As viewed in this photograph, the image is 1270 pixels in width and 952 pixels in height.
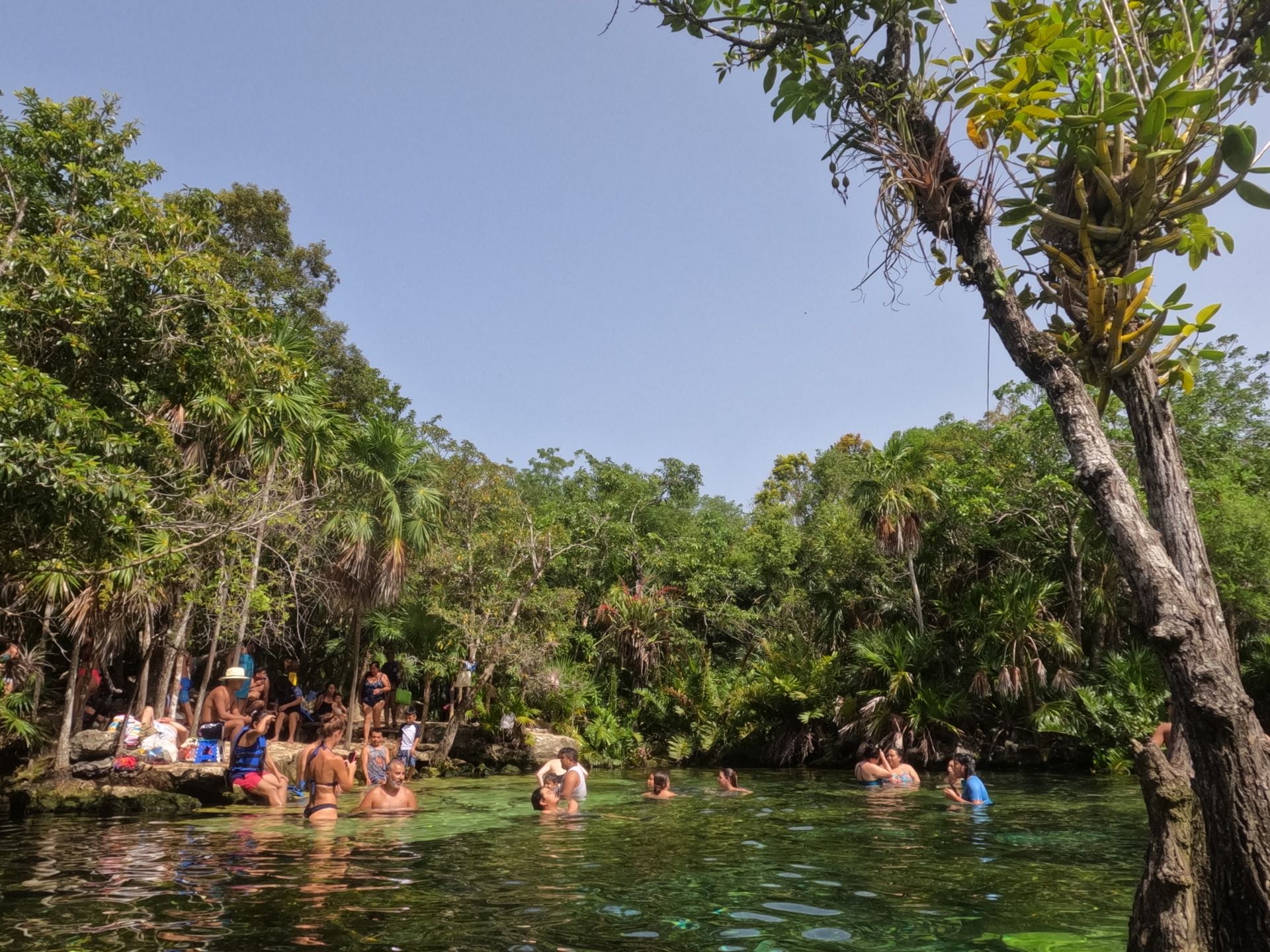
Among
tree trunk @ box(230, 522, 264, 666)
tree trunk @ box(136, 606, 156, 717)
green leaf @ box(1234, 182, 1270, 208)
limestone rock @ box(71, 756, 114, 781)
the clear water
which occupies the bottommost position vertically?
the clear water

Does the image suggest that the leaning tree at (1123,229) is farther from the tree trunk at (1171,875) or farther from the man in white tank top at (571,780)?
the man in white tank top at (571,780)

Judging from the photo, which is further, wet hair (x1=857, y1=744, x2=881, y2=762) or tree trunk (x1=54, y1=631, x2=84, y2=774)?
wet hair (x1=857, y1=744, x2=881, y2=762)

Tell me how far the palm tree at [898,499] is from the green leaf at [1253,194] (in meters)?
18.4

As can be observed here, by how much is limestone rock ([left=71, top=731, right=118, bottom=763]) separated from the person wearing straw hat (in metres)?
1.68

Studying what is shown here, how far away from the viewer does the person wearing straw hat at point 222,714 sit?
46.0ft

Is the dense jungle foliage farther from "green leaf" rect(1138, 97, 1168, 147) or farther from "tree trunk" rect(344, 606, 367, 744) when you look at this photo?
"green leaf" rect(1138, 97, 1168, 147)

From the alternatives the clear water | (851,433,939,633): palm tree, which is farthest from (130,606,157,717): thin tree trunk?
(851,433,939,633): palm tree

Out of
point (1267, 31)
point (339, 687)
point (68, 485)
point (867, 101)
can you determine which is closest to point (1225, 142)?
point (1267, 31)

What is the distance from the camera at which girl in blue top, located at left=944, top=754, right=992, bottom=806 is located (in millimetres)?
13125

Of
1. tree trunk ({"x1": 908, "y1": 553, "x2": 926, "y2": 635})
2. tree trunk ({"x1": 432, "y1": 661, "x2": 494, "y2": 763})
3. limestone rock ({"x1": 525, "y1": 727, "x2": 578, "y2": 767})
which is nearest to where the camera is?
tree trunk ({"x1": 432, "y1": 661, "x2": 494, "y2": 763})

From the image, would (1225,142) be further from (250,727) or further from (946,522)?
(946,522)

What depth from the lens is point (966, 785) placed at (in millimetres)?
13375

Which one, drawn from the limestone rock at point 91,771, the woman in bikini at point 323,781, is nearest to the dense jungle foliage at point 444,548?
the limestone rock at point 91,771

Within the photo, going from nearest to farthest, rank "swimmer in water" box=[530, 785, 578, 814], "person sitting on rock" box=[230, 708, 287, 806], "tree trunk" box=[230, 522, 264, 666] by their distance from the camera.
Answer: "swimmer in water" box=[530, 785, 578, 814] < "person sitting on rock" box=[230, 708, 287, 806] < "tree trunk" box=[230, 522, 264, 666]
